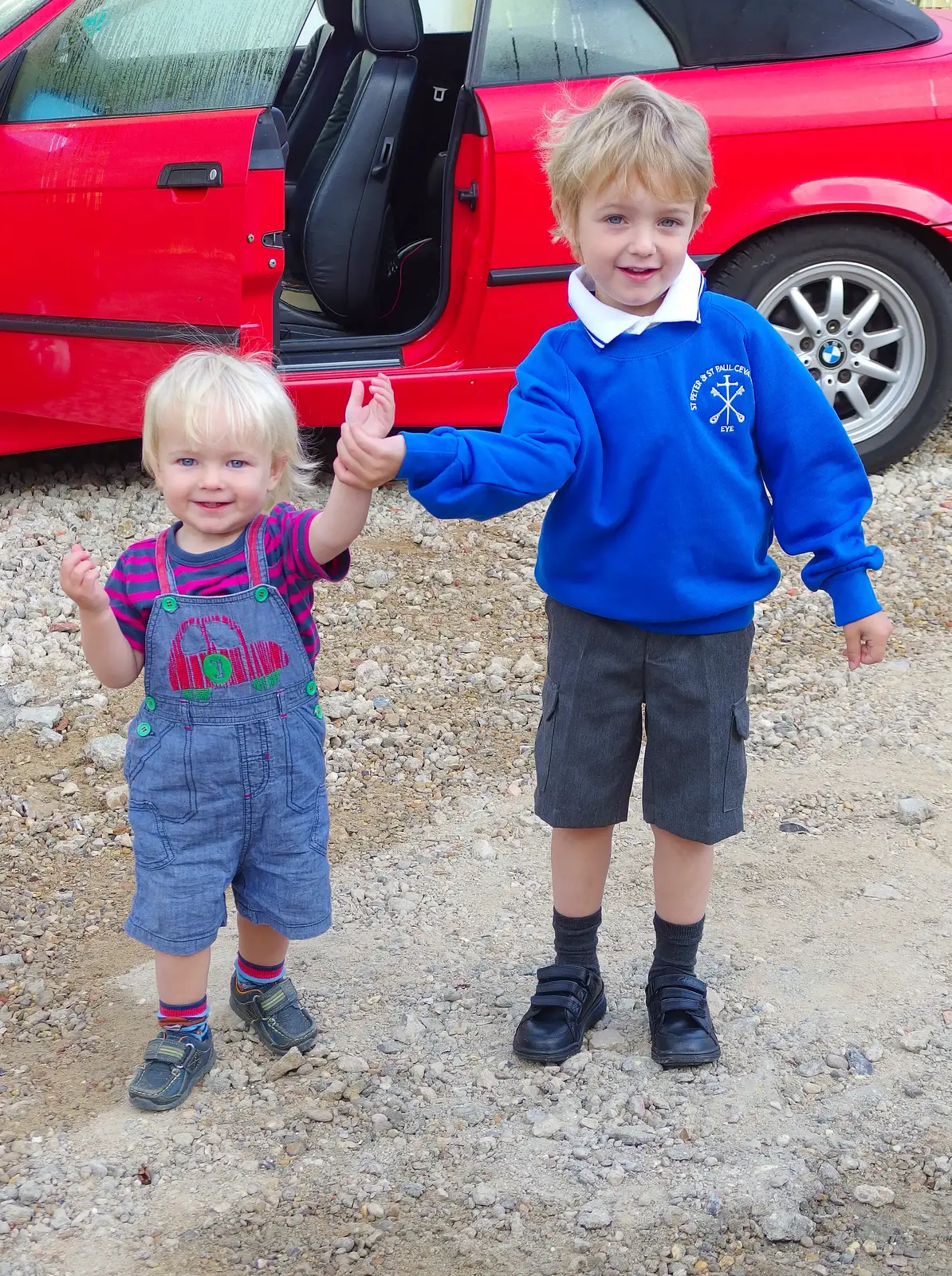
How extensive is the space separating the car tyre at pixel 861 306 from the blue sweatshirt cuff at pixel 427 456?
9.68ft

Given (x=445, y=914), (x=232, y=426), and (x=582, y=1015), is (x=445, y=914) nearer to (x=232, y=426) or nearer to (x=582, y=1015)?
(x=582, y=1015)

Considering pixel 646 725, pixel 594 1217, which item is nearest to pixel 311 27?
pixel 646 725

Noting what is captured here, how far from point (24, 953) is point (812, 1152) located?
1.65m

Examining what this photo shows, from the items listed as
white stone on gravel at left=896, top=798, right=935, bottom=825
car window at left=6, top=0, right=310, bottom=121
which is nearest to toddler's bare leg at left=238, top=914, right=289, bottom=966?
white stone on gravel at left=896, top=798, right=935, bottom=825

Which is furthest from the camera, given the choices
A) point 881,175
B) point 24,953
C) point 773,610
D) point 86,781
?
point 881,175

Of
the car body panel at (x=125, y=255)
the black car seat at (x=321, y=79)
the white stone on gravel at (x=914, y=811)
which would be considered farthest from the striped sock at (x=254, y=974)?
the black car seat at (x=321, y=79)

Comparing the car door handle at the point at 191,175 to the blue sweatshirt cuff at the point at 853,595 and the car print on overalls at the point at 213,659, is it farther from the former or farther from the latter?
the blue sweatshirt cuff at the point at 853,595

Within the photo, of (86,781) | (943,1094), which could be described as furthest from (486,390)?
(943,1094)

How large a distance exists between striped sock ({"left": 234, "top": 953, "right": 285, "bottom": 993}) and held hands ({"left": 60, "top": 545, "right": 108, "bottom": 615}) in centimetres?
84

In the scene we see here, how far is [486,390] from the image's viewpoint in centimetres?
483

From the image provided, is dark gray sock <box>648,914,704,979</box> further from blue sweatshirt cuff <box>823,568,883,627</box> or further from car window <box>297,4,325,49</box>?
car window <box>297,4,325,49</box>

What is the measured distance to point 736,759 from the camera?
243 centimetres

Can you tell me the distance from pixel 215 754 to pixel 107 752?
4.83ft

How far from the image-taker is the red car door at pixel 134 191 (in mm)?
4324
